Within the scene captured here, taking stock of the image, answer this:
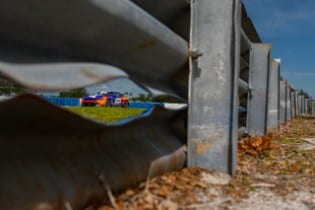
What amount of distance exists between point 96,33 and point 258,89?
3.97 metres

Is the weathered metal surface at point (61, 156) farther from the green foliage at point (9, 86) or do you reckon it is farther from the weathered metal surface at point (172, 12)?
the weathered metal surface at point (172, 12)

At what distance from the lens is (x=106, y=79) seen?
122 centimetres

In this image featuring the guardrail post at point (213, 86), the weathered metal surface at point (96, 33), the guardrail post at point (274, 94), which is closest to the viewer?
the weathered metal surface at point (96, 33)

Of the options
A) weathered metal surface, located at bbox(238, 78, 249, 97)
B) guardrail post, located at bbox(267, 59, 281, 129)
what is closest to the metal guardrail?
weathered metal surface, located at bbox(238, 78, 249, 97)

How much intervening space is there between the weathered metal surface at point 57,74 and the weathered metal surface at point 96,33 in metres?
0.08

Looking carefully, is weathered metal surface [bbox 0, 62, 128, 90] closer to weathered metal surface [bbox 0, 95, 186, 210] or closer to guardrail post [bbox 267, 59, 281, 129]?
weathered metal surface [bbox 0, 95, 186, 210]

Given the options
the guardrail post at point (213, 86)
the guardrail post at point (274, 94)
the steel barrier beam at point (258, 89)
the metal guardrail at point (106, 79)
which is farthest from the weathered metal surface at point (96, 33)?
the guardrail post at point (274, 94)

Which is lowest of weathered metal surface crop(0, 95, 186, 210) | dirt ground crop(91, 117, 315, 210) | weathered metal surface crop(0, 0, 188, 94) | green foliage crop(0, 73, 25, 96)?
dirt ground crop(91, 117, 315, 210)

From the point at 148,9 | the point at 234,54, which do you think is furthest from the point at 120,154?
the point at 234,54

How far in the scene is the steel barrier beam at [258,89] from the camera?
4.95 metres

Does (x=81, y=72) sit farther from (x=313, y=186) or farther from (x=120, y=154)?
(x=313, y=186)

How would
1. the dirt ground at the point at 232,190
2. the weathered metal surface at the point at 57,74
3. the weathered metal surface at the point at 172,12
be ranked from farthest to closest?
the weathered metal surface at the point at 172,12 < the dirt ground at the point at 232,190 < the weathered metal surface at the point at 57,74

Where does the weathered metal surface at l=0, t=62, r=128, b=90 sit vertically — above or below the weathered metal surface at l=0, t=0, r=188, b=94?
below

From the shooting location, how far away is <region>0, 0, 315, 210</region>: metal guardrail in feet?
3.61
